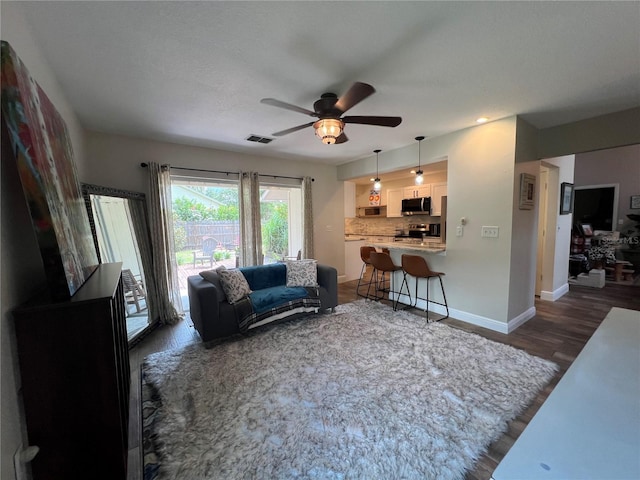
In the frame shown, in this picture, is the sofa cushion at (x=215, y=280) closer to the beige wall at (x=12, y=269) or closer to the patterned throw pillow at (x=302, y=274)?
the patterned throw pillow at (x=302, y=274)

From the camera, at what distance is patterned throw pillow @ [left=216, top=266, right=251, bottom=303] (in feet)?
10.3

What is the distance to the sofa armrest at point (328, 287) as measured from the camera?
3809mm

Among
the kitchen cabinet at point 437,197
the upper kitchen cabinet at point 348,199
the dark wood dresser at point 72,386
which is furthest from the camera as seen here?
the kitchen cabinet at point 437,197

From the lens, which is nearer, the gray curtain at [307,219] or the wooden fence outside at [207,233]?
the wooden fence outside at [207,233]

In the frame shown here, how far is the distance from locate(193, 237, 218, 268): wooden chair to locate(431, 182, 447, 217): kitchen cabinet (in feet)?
16.5

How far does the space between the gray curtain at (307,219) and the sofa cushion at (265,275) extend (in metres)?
1.22

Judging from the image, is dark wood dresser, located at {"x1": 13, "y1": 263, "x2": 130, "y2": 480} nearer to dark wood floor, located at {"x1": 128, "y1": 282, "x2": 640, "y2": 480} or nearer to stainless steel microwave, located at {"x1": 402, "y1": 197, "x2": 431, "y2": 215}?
dark wood floor, located at {"x1": 128, "y1": 282, "x2": 640, "y2": 480}

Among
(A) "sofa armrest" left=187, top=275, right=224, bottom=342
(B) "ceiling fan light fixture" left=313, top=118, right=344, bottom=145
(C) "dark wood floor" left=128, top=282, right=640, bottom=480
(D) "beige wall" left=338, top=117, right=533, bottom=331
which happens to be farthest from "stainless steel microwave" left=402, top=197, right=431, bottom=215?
(A) "sofa armrest" left=187, top=275, right=224, bottom=342

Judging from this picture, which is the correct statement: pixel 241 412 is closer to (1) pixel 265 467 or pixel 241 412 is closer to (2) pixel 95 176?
(1) pixel 265 467

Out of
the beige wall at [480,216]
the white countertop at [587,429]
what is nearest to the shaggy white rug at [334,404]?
the beige wall at [480,216]

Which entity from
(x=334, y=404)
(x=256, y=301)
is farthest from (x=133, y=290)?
(x=334, y=404)

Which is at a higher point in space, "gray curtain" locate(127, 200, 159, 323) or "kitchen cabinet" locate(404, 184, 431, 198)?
"kitchen cabinet" locate(404, 184, 431, 198)

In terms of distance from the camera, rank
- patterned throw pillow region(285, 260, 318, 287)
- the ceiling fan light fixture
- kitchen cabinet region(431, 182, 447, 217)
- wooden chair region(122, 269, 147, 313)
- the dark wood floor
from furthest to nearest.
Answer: kitchen cabinet region(431, 182, 447, 217) < patterned throw pillow region(285, 260, 318, 287) < wooden chair region(122, 269, 147, 313) < the ceiling fan light fixture < the dark wood floor

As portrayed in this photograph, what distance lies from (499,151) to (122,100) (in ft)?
13.6
